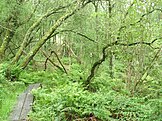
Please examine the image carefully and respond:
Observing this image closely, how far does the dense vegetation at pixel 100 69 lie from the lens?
6.94 meters

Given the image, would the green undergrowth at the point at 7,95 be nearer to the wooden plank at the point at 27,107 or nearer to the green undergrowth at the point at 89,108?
the wooden plank at the point at 27,107

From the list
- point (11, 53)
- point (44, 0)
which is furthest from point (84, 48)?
point (11, 53)

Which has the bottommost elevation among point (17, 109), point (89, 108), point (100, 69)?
point (17, 109)

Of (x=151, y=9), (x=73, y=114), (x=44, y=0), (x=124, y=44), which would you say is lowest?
(x=73, y=114)

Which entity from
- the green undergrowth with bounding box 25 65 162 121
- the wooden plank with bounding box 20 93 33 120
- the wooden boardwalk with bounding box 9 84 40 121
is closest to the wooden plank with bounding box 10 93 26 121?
the wooden boardwalk with bounding box 9 84 40 121

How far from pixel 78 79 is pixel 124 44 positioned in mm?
2812

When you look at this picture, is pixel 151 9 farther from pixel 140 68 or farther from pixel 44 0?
pixel 44 0

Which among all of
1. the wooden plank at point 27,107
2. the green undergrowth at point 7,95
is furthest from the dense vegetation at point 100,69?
the wooden plank at point 27,107

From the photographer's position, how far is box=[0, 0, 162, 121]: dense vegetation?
6941 mm

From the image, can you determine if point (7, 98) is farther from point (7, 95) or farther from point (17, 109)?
point (17, 109)

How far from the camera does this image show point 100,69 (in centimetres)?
1312

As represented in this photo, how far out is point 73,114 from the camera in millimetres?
6883

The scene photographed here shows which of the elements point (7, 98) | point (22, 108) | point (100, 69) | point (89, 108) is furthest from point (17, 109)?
point (100, 69)

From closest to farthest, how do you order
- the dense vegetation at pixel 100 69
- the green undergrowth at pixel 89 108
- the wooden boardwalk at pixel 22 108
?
1. the green undergrowth at pixel 89 108
2. the wooden boardwalk at pixel 22 108
3. the dense vegetation at pixel 100 69
